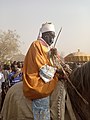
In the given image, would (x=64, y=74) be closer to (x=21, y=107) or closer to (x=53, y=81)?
(x=53, y=81)

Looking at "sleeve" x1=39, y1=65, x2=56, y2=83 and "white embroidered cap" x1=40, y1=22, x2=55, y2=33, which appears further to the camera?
"white embroidered cap" x1=40, y1=22, x2=55, y2=33

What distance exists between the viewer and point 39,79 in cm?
466

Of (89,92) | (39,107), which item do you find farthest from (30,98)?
(89,92)

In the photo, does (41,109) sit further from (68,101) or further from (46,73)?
(46,73)

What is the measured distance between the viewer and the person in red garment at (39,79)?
460cm

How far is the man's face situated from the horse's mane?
2.50 feet

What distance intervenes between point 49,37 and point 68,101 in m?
1.10

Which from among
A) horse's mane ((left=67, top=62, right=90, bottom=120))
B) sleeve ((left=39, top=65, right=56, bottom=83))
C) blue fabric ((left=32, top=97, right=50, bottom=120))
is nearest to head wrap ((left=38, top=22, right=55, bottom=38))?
sleeve ((left=39, top=65, right=56, bottom=83))

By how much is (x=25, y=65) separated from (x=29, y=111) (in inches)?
26.1

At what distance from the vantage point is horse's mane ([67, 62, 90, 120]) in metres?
4.45

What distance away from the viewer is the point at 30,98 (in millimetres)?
4680

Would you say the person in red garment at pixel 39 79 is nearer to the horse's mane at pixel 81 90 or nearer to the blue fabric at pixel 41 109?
the blue fabric at pixel 41 109

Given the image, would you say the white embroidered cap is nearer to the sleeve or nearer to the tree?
the sleeve

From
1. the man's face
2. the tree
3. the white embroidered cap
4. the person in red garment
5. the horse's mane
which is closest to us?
the horse's mane
